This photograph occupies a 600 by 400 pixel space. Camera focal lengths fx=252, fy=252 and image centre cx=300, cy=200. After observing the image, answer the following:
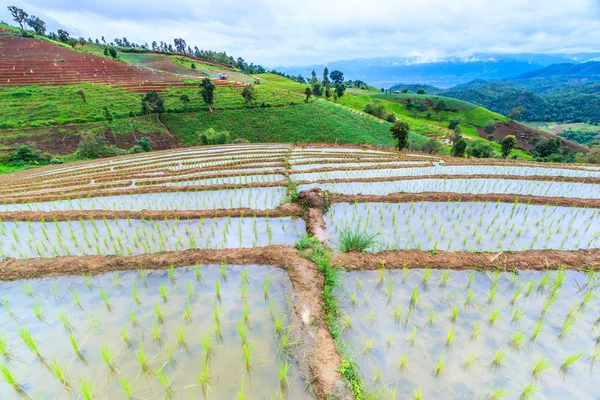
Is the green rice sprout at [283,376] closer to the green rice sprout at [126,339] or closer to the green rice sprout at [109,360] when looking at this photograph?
the green rice sprout at [109,360]

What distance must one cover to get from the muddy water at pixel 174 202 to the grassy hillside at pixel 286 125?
28318 millimetres

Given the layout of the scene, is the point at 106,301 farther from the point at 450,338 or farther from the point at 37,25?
the point at 37,25

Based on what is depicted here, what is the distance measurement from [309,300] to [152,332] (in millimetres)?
2476

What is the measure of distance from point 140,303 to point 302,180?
25.6 ft

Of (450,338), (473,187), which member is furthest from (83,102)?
(450,338)

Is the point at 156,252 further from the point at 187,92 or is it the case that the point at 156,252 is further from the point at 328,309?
the point at 187,92

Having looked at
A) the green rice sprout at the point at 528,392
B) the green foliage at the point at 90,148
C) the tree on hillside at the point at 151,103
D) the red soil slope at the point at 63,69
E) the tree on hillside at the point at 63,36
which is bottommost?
the green foliage at the point at 90,148

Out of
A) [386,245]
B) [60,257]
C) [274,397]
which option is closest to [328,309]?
[274,397]

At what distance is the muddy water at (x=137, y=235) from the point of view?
242 inches

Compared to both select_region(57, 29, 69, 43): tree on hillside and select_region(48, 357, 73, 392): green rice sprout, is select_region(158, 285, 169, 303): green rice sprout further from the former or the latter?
select_region(57, 29, 69, 43): tree on hillside

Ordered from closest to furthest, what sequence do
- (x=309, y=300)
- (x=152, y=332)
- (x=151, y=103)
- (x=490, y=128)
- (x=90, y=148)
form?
(x=152, y=332) → (x=309, y=300) → (x=90, y=148) → (x=151, y=103) → (x=490, y=128)

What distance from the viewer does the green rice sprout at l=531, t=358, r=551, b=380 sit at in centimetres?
325

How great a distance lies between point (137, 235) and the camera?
21.8 ft

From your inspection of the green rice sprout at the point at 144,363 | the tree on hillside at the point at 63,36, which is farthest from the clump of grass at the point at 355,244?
the tree on hillside at the point at 63,36
